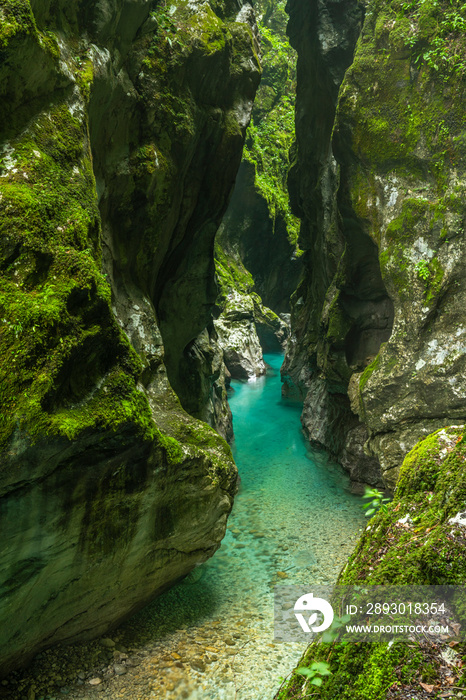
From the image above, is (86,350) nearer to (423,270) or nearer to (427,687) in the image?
(427,687)

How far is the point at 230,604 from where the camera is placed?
7277mm

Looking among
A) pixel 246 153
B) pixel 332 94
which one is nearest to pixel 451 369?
pixel 332 94

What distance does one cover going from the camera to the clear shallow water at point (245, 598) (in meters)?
5.23

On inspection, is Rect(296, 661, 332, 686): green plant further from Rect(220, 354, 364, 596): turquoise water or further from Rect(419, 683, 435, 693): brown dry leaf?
Rect(220, 354, 364, 596): turquoise water

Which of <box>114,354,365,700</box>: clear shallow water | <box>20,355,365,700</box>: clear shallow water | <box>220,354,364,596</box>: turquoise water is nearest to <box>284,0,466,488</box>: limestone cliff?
<box>220,354,364,596</box>: turquoise water

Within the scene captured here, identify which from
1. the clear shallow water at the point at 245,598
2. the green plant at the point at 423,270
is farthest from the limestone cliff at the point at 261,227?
the green plant at the point at 423,270

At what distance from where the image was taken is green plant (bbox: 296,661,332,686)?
2.20m

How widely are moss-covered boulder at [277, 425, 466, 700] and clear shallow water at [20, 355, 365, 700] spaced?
3.28 meters

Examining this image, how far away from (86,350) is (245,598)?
5.35 meters

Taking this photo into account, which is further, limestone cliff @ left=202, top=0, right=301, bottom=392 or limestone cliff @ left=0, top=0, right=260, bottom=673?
limestone cliff @ left=202, top=0, right=301, bottom=392

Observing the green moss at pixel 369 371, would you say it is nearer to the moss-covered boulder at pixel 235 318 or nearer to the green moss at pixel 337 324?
the green moss at pixel 337 324

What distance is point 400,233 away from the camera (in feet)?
33.4

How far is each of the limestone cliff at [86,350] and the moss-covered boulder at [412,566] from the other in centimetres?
285

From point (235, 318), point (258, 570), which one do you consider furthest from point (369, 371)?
point (235, 318)
